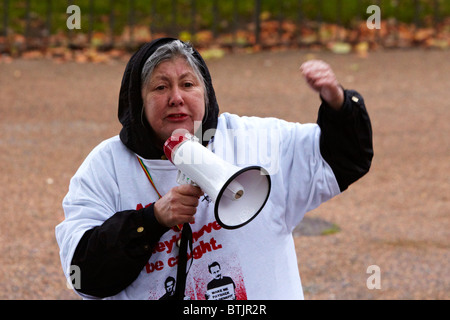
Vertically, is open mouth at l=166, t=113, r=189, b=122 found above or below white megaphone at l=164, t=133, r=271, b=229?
above

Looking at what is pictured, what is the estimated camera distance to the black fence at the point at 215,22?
11852 millimetres

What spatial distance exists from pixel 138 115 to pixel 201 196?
1.39ft

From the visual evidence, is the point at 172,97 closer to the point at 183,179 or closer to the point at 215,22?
the point at 183,179

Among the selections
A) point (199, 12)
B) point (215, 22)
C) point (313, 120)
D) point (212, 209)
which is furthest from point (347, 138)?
point (199, 12)

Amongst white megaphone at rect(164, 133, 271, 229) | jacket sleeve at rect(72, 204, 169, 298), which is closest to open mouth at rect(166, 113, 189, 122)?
white megaphone at rect(164, 133, 271, 229)

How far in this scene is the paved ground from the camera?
5582 mm

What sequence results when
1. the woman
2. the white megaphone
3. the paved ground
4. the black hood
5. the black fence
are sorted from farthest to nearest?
1. the black fence
2. the paved ground
3. the black hood
4. the woman
5. the white megaphone

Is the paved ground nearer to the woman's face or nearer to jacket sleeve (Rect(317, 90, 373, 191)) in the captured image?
jacket sleeve (Rect(317, 90, 373, 191))

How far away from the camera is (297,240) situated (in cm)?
616

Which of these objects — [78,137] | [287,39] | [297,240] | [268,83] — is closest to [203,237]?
[297,240]

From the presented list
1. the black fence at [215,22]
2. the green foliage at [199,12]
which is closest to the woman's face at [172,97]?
the black fence at [215,22]

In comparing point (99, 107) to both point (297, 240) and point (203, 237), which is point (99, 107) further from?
point (203, 237)

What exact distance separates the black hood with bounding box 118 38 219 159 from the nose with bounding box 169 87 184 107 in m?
0.16

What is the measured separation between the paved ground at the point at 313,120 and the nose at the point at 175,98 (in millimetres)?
2252
